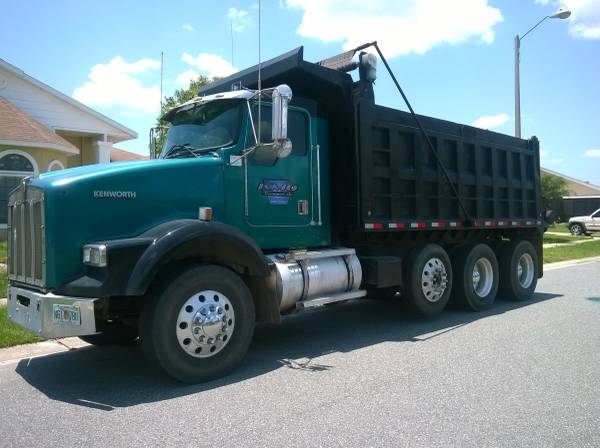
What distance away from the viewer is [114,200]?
507 centimetres

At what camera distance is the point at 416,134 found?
789 cm

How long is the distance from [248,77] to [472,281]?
461 centimetres

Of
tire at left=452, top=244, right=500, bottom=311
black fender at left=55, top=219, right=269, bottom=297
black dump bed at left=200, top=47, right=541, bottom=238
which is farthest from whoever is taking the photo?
tire at left=452, top=244, right=500, bottom=311

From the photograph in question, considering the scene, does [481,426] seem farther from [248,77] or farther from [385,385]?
[248,77]

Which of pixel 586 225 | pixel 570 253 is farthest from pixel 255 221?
pixel 586 225

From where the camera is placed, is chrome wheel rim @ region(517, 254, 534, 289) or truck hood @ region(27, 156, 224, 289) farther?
chrome wheel rim @ region(517, 254, 534, 289)

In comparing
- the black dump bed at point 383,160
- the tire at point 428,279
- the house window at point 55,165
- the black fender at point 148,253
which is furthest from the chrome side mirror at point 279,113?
the house window at point 55,165

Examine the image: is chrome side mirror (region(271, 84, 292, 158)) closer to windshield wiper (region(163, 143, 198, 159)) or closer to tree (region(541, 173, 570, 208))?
windshield wiper (region(163, 143, 198, 159))

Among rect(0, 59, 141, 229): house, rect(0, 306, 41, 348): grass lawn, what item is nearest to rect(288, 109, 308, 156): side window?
rect(0, 306, 41, 348): grass lawn

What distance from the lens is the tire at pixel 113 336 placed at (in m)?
6.09

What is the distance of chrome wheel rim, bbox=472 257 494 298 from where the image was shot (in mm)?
9023

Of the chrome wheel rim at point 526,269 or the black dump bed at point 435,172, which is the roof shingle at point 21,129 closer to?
the black dump bed at point 435,172

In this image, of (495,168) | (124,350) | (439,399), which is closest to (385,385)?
(439,399)

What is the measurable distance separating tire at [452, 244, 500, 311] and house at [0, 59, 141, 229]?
1383 centimetres
